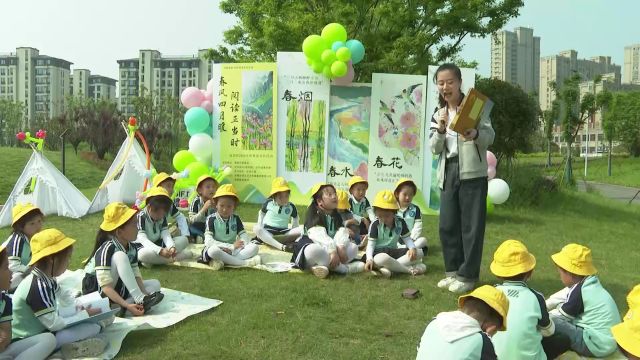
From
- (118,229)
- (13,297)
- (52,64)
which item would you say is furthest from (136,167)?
(52,64)

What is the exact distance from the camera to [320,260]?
567cm

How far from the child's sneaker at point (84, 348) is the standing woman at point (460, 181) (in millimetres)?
2985

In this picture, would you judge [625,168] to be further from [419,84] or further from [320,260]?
[320,260]

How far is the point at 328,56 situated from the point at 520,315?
7064mm

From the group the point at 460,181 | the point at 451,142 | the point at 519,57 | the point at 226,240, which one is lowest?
the point at 226,240

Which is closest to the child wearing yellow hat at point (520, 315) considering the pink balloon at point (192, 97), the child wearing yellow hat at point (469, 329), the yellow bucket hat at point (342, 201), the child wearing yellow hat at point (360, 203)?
the child wearing yellow hat at point (469, 329)

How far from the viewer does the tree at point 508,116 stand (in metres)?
14.9

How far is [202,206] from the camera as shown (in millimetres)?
7578

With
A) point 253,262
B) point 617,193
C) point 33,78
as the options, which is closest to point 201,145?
point 253,262

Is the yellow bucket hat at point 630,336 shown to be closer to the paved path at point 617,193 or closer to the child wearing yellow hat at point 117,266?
the child wearing yellow hat at point 117,266

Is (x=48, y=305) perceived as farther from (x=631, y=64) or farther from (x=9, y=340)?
(x=631, y=64)

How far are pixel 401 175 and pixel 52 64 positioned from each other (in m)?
60.8

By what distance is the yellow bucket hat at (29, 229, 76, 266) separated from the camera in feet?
11.1

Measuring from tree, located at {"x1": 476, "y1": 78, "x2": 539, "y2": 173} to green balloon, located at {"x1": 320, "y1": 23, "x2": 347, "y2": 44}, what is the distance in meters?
6.67
